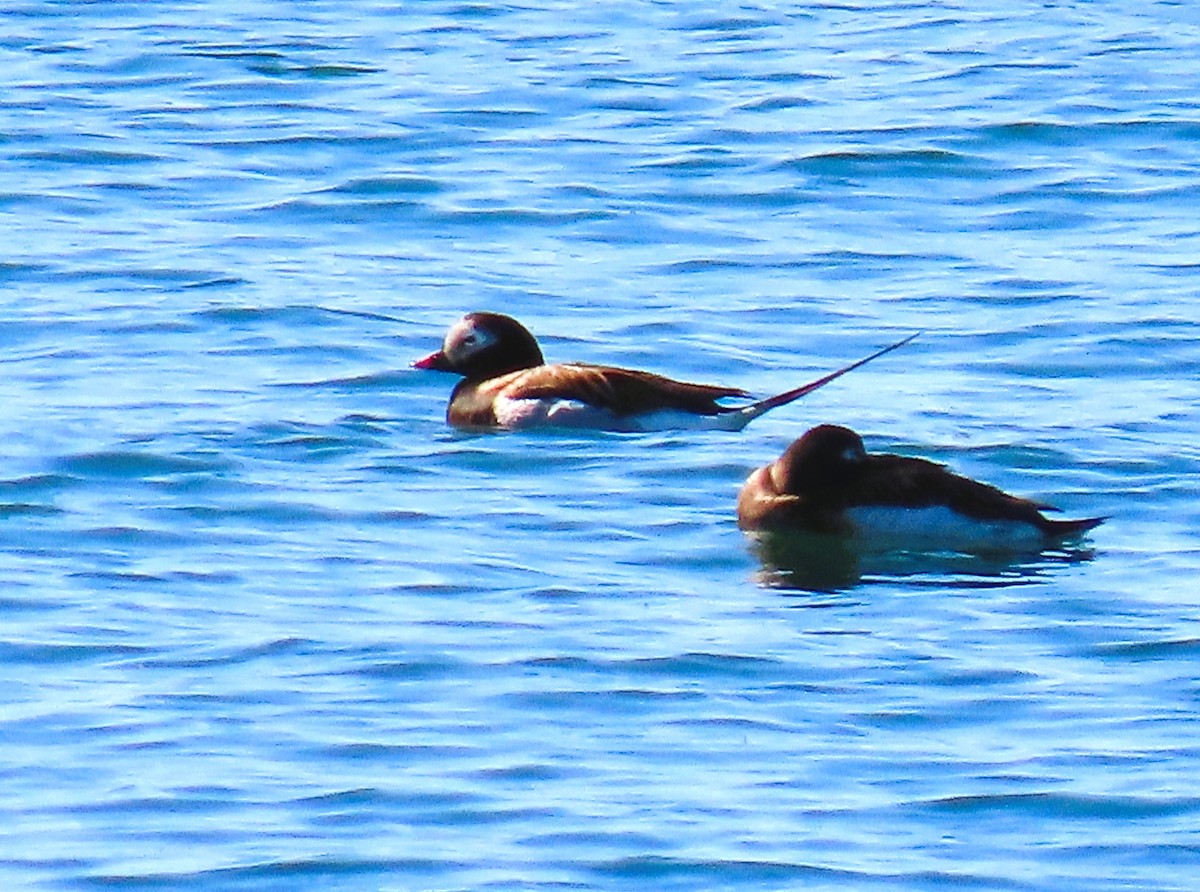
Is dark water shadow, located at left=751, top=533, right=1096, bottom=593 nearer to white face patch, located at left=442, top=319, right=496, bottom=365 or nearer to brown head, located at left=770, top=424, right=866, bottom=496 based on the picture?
brown head, located at left=770, top=424, right=866, bottom=496

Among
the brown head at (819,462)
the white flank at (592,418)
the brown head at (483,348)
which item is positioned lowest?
the white flank at (592,418)

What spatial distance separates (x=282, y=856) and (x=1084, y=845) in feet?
6.03

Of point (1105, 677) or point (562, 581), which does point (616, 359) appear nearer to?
point (562, 581)

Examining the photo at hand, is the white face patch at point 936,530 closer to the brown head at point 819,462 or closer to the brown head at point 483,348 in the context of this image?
the brown head at point 819,462

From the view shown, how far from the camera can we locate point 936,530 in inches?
424

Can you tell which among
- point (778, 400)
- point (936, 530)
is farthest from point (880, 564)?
point (778, 400)

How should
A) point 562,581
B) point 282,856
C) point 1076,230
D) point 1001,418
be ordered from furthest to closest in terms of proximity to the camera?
1. point 1076,230
2. point 1001,418
3. point 562,581
4. point 282,856

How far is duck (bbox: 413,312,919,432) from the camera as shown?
40.8ft

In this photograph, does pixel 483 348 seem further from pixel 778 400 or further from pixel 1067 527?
pixel 1067 527

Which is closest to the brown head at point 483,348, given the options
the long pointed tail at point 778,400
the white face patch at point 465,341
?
the white face patch at point 465,341

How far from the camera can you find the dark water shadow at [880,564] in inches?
409

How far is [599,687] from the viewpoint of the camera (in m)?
8.92

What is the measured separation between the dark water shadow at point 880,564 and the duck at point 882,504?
0.03 meters

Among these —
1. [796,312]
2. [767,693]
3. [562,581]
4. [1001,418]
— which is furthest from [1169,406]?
[767,693]
